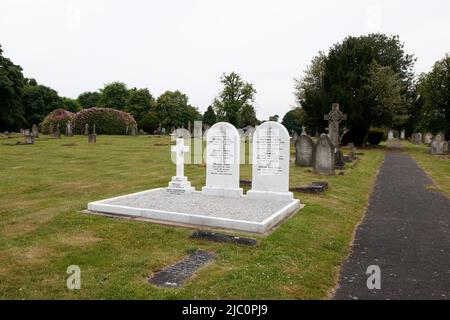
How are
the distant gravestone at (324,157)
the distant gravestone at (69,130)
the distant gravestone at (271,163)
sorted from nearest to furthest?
the distant gravestone at (271,163)
the distant gravestone at (324,157)
the distant gravestone at (69,130)

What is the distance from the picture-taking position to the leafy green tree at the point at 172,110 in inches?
3019

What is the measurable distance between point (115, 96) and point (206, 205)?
75750 millimetres

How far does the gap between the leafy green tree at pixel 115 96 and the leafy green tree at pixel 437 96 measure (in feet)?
195

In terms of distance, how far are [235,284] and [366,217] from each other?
5.63m

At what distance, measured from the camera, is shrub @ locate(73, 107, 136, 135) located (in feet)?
168

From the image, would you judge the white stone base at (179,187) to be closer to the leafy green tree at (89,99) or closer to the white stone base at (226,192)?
the white stone base at (226,192)

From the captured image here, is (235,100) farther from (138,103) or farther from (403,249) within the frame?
(403,249)

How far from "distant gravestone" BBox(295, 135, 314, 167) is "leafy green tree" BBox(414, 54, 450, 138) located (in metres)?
20.8

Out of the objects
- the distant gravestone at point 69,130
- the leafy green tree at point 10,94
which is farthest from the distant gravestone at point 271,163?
the leafy green tree at point 10,94

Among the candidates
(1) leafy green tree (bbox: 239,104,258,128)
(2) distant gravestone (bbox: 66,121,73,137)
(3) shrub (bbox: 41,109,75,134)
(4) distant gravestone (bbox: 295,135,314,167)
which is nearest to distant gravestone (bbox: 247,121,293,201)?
(4) distant gravestone (bbox: 295,135,314,167)

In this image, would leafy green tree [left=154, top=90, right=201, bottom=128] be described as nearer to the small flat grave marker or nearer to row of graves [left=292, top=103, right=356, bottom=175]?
row of graves [left=292, top=103, right=356, bottom=175]

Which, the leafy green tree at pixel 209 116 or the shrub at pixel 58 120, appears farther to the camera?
the leafy green tree at pixel 209 116

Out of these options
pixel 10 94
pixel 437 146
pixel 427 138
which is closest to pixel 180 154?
pixel 437 146
